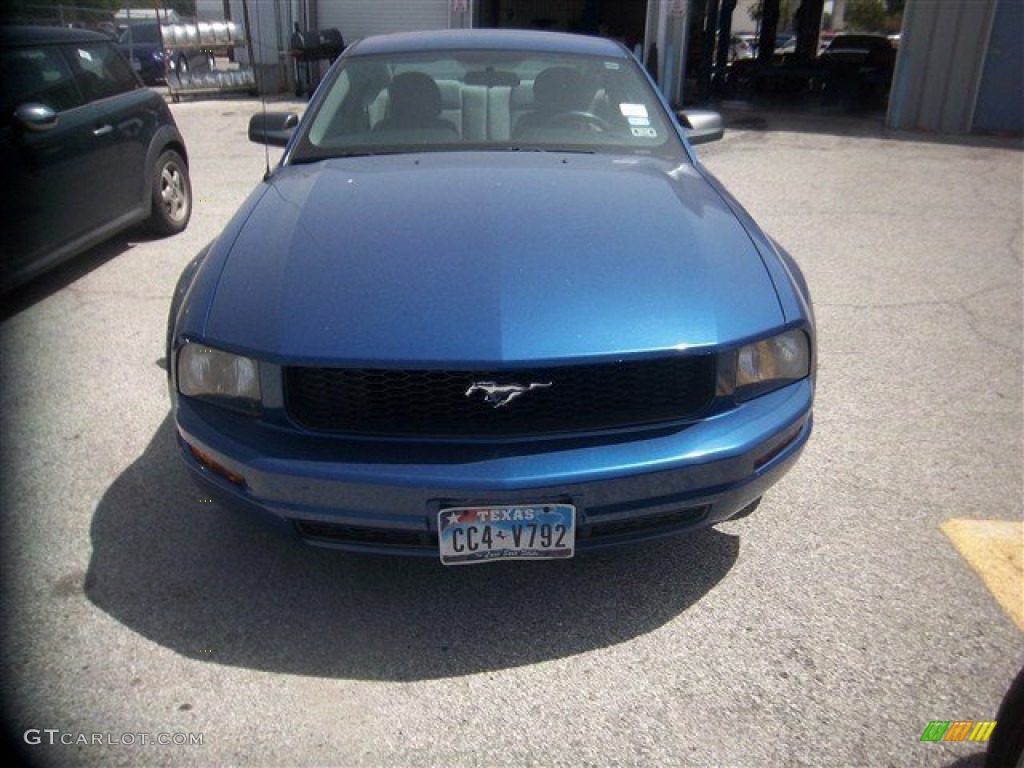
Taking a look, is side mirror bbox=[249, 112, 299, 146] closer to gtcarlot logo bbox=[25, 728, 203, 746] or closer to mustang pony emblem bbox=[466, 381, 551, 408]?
mustang pony emblem bbox=[466, 381, 551, 408]

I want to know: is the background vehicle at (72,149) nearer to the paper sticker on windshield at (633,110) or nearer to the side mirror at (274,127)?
the side mirror at (274,127)

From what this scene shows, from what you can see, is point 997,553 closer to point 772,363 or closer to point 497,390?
point 772,363

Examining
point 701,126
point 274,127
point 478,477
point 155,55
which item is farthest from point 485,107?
point 155,55

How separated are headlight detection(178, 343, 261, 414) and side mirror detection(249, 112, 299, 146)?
1.82 m

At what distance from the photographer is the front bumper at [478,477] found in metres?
2.09

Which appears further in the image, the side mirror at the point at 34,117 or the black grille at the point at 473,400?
the side mirror at the point at 34,117

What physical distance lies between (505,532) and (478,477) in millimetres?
180

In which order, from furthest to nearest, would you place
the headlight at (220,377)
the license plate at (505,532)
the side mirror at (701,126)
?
the side mirror at (701,126), the headlight at (220,377), the license plate at (505,532)

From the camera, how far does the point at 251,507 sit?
7.39 feet

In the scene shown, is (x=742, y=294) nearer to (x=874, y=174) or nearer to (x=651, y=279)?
(x=651, y=279)

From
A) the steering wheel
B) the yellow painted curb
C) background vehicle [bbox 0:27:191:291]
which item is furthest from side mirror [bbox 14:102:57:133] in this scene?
the yellow painted curb

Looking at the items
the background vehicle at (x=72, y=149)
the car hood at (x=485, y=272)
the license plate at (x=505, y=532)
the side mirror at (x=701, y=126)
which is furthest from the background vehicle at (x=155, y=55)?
the license plate at (x=505, y=532)

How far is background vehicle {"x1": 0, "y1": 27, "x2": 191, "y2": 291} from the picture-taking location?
4.66 metres

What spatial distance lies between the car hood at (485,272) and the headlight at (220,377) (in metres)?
0.06
